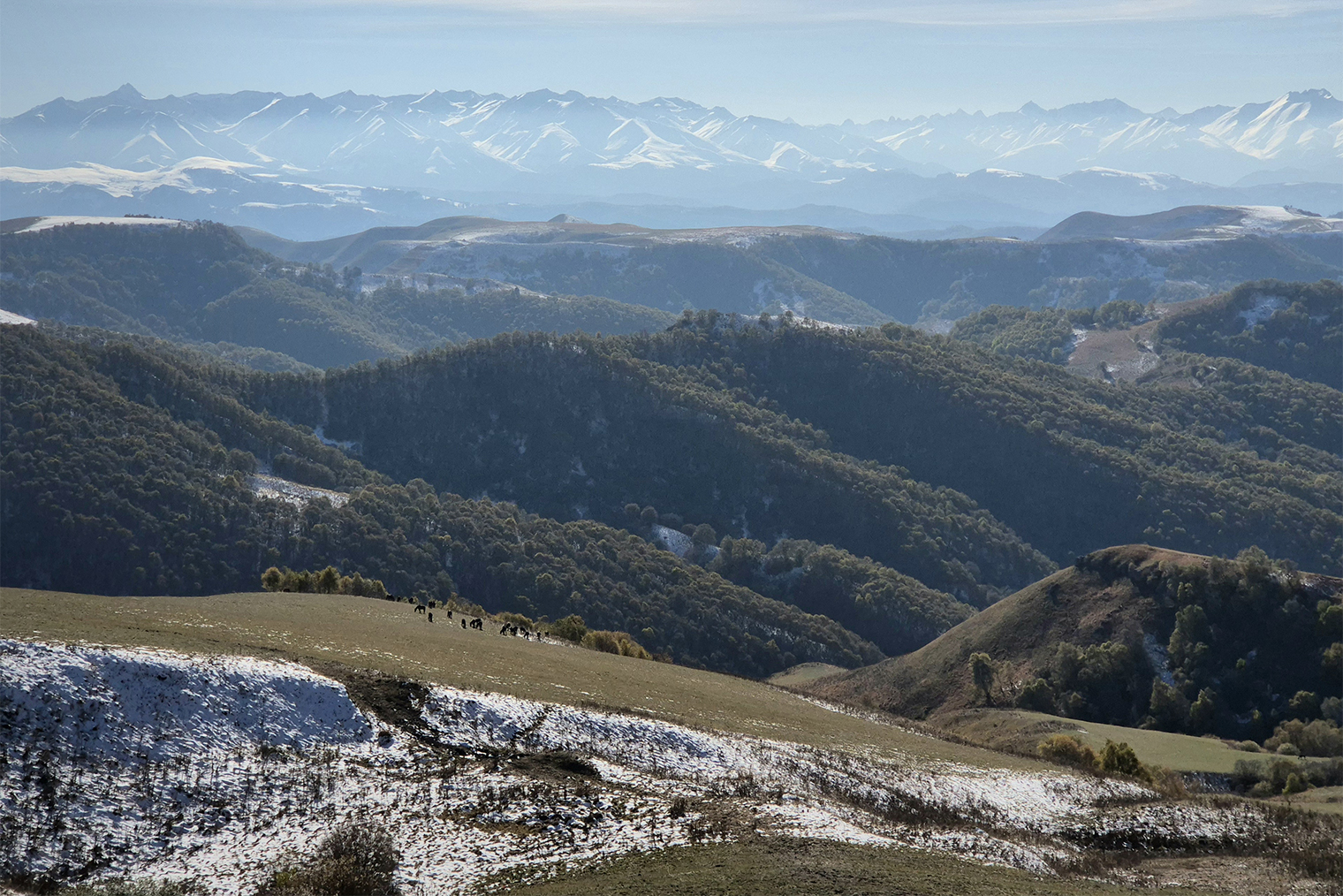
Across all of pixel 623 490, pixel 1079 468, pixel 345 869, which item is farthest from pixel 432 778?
pixel 1079 468

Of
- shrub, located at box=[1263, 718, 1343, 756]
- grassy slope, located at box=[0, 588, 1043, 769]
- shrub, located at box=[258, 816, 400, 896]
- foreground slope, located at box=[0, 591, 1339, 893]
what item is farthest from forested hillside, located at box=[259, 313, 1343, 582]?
→ shrub, located at box=[258, 816, 400, 896]

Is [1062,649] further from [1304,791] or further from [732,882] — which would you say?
[732,882]

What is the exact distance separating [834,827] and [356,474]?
144574mm

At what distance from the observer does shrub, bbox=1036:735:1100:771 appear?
51844 mm

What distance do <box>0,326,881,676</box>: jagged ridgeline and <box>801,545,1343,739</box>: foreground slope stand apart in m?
35.4

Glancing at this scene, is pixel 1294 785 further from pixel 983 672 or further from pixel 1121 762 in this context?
pixel 983 672

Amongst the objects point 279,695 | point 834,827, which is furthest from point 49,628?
point 834,827

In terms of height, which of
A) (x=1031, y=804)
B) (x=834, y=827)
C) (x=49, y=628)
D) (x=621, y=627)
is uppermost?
(x=49, y=628)

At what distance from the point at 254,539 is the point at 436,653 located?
92404mm

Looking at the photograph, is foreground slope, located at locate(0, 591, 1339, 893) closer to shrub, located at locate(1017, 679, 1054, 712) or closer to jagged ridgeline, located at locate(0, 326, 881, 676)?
shrub, located at locate(1017, 679, 1054, 712)

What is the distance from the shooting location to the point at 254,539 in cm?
12600

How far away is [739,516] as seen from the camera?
17050cm

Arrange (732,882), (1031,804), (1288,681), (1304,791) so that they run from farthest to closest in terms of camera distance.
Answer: (1288,681), (1304,791), (1031,804), (732,882)

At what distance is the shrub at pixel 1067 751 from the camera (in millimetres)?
51844
